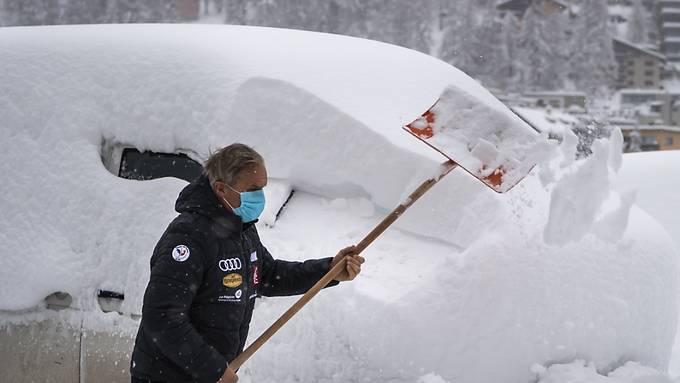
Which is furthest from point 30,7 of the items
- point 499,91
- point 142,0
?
point 499,91

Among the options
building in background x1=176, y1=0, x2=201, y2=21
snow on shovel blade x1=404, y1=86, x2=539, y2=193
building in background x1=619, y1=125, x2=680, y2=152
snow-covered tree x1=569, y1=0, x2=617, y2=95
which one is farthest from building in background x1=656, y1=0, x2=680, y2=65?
snow on shovel blade x1=404, y1=86, x2=539, y2=193

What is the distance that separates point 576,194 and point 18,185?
2324 mm

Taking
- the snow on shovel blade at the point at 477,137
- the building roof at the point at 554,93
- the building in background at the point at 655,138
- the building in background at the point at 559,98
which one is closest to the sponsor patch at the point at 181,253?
the snow on shovel blade at the point at 477,137

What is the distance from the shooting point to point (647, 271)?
293cm

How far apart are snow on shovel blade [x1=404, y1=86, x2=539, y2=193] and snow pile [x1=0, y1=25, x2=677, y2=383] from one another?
0.21 metres

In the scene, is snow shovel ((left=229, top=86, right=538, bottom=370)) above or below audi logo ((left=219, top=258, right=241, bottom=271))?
above

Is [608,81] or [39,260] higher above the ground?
[39,260]

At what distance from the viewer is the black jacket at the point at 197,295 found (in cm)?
186

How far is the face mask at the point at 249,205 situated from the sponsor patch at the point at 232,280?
16cm

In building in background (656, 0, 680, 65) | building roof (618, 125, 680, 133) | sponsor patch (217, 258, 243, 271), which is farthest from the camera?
building in background (656, 0, 680, 65)

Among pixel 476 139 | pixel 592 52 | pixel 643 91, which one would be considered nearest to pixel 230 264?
pixel 476 139

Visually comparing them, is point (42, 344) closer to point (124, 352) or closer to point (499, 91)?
point (124, 352)

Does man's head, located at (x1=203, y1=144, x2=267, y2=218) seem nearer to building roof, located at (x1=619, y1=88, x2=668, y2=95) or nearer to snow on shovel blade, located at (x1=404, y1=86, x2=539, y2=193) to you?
snow on shovel blade, located at (x1=404, y1=86, x2=539, y2=193)

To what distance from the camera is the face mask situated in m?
2.01
